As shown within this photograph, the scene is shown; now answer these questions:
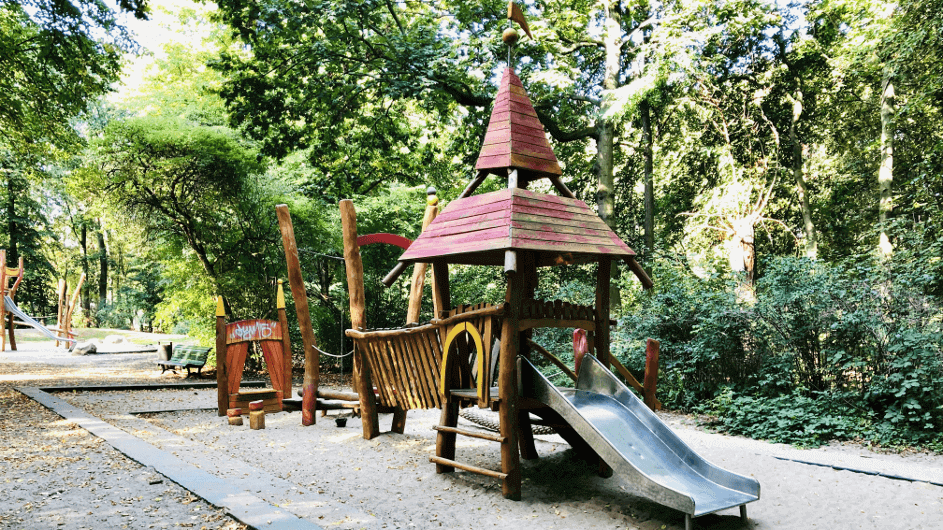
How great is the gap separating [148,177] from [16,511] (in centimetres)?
1165

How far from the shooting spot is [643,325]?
11.1 metres

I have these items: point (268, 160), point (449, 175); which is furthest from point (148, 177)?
point (449, 175)

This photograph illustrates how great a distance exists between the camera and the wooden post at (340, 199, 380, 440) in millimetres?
8344

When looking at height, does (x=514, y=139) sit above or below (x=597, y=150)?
below

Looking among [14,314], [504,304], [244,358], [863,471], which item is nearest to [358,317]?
[244,358]

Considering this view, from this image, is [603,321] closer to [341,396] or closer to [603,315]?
[603,315]

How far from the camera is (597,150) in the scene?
47.4ft

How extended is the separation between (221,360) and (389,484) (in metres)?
5.31

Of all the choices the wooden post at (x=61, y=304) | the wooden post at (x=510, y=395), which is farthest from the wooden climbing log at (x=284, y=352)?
the wooden post at (x=61, y=304)

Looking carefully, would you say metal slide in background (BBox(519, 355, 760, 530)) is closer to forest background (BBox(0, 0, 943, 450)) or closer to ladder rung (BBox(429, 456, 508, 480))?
ladder rung (BBox(429, 456, 508, 480))

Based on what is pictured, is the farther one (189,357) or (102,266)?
(102,266)

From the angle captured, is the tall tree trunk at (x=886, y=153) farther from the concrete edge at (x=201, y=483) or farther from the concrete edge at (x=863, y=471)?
the concrete edge at (x=201, y=483)

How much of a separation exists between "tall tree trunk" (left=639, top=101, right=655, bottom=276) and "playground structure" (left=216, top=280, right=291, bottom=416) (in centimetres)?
905

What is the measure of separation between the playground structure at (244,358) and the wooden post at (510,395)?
18.5ft
